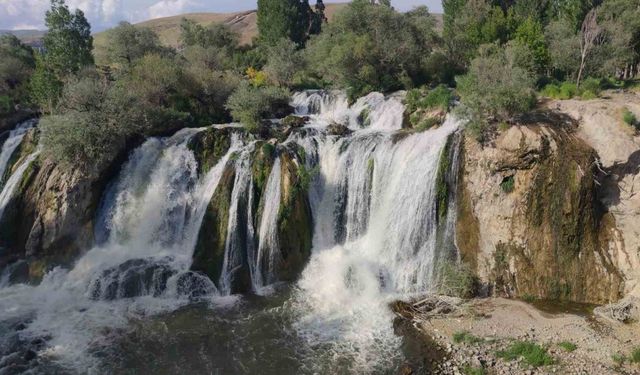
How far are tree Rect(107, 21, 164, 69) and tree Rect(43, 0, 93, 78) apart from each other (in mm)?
4622

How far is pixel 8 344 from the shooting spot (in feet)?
50.5

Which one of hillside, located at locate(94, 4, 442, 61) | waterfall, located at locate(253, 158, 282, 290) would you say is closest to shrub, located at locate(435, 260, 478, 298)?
waterfall, located at locate(253, 158, 282, 290)

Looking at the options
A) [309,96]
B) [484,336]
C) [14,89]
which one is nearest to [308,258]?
[484,336]

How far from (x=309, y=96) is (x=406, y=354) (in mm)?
→ 21077

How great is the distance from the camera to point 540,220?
17109 millimetres

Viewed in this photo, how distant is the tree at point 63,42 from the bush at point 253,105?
17945 millimetres

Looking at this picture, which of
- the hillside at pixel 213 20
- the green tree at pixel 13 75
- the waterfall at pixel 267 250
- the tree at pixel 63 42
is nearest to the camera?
the waterfall at pixel 267 250

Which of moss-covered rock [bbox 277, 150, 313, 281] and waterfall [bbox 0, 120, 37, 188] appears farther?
waterfall [bbox 0, 120, 37, 188]

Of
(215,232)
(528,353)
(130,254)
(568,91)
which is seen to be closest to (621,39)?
(568,91)

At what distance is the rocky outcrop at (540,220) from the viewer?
54.7ft

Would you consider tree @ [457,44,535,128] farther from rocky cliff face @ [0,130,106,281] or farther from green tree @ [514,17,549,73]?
rocky cliff face @ [0,130,106,281]

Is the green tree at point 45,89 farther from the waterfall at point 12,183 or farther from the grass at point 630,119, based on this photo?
the grass at point 630,119

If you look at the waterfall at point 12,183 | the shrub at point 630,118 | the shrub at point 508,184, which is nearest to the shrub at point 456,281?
the shrub at point 508,184

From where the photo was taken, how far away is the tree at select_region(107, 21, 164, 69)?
1657 inches
